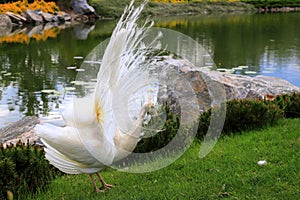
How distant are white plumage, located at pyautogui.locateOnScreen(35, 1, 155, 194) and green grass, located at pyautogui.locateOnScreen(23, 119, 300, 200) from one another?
1.27 ft

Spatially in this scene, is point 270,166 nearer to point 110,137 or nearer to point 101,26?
point 110,137

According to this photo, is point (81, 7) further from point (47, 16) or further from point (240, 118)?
point (240, 118)

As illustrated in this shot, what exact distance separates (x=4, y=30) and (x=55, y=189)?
22257 millimetres

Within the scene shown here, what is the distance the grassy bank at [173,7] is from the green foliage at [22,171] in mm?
28931

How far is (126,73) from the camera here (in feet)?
11.5

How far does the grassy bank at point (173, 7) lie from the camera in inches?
1388

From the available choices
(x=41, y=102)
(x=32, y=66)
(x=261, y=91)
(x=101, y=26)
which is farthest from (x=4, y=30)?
(x=261, y=91)

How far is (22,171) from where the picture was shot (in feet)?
13.8

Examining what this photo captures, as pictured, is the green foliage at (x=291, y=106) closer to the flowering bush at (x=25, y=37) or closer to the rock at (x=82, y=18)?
the flowering bush at (x=25, y=37)

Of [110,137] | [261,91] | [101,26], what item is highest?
[110,137]

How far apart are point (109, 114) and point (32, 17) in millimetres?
26745

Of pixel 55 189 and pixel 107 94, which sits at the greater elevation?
pixel 107 94

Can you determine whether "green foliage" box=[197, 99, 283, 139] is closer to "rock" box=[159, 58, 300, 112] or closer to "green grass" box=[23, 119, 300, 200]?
"green grass" box=[23, 119, 300, 200]

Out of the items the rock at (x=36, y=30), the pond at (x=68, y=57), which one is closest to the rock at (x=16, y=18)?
the rock at (x=36, y=30)
